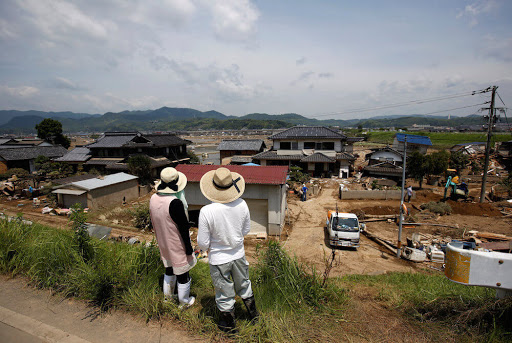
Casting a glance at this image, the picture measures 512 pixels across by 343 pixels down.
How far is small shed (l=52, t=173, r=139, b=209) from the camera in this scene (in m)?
15.5

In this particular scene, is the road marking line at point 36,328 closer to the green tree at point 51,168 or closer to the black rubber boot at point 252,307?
the black rubber boot at point 252,307

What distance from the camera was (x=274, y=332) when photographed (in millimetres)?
2500

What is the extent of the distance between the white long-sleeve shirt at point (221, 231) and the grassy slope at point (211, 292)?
823mm

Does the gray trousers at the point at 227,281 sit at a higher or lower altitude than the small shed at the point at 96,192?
higher

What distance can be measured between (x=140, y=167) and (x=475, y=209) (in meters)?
24.6

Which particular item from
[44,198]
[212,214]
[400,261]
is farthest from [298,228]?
[44,198]

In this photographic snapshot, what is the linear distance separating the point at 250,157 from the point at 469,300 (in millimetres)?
26719

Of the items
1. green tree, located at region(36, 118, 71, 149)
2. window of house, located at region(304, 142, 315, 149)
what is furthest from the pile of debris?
green tree, located at region(36, 118, 71, 149)

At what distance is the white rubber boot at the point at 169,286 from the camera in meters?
3.13

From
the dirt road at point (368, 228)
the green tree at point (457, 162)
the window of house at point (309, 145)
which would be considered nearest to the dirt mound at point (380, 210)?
the dirt road at point (368, 228)

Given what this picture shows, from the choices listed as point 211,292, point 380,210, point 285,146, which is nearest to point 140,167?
point 285,146

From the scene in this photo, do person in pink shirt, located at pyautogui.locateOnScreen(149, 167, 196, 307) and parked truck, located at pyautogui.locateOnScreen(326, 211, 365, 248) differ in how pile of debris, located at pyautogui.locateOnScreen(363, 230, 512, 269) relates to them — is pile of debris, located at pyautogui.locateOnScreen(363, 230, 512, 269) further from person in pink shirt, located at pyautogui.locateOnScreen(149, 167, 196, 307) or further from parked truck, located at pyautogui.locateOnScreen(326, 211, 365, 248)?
person in pink shirt, located at pyautogui.locateOnScreen(149, 167, 196, 307)

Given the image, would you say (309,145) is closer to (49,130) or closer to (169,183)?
(169,183)

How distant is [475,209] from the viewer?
14844mm
